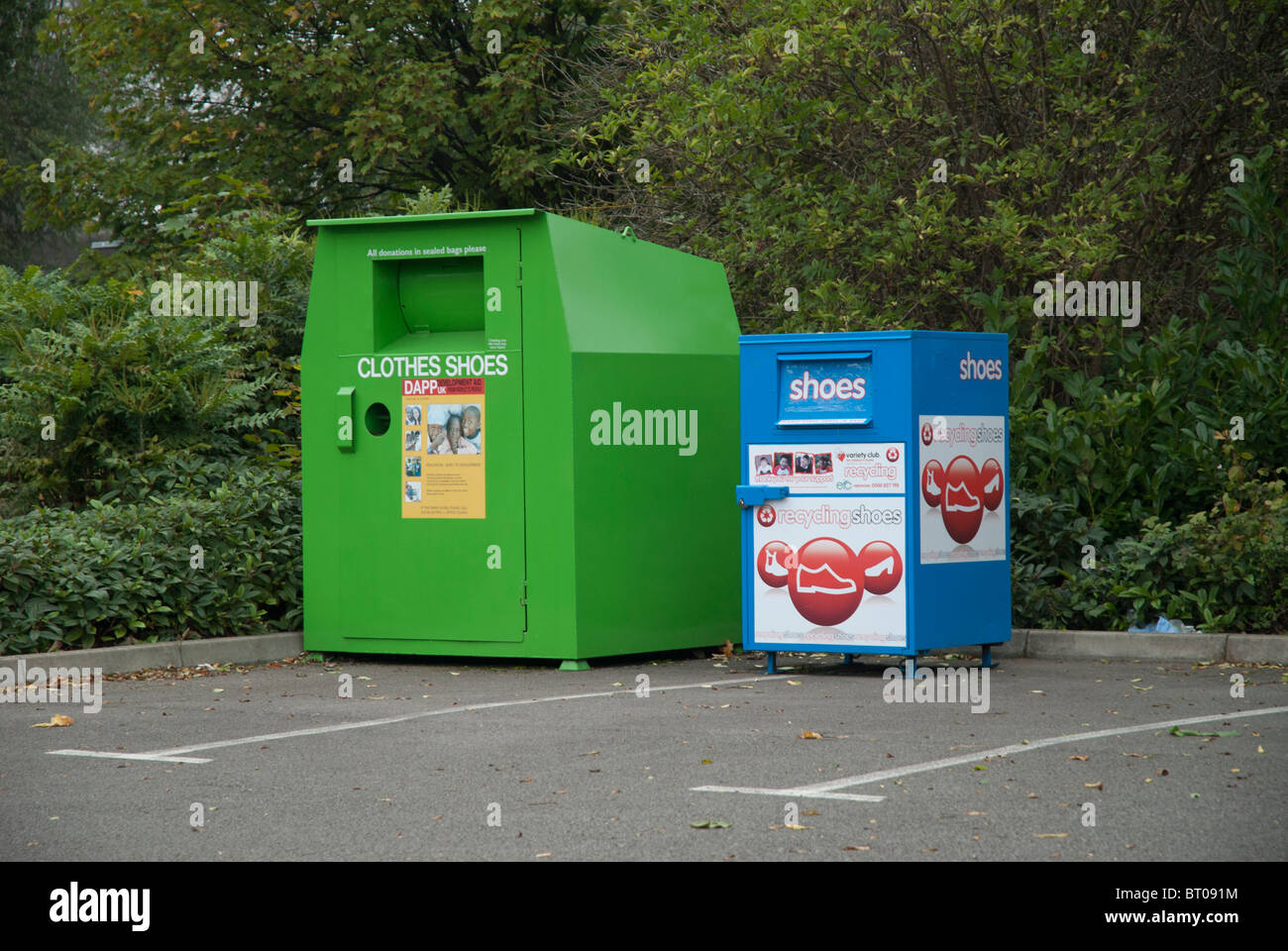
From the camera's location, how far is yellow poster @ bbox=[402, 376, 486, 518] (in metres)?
9.57

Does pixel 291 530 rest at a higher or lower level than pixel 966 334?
lower

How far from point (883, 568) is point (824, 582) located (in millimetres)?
344

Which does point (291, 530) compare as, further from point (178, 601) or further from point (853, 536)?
point (853, 536)

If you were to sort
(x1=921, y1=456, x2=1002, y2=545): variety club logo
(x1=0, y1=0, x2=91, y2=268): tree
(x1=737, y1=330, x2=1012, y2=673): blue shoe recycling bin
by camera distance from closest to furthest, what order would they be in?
(x1=737, y1=330, x2=1012, y2=673): blue shoe recycling bin, (x1=921, y1=456, x2=1002, y2=545): variety club logo, (x1=0, y1=0, x2=91, y2=268): tree

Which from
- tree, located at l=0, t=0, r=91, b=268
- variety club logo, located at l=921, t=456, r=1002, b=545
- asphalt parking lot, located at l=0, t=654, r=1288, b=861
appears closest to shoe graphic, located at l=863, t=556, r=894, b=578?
variety club logo, located at l=921, t=456, r=1002, b=545

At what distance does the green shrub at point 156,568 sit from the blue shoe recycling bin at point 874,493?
10.7 feet

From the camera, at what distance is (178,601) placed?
982 centimetres

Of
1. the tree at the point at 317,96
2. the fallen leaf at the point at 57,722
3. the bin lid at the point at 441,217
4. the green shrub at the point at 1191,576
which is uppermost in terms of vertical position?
the tree at the point at 317,96

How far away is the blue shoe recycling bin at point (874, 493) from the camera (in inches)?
341

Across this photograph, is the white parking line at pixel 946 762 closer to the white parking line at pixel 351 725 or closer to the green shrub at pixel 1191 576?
the white parking line at pixel 351 725

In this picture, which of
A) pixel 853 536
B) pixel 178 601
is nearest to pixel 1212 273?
pixel 853 536

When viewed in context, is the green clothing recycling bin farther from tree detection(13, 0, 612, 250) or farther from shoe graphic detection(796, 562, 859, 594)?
tree detection(13, 0, 612, 250)

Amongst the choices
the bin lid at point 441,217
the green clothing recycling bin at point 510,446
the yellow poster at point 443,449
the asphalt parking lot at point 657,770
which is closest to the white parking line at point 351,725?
the asphalt parking lot at point 657,770

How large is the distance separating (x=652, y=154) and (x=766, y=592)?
618cm
